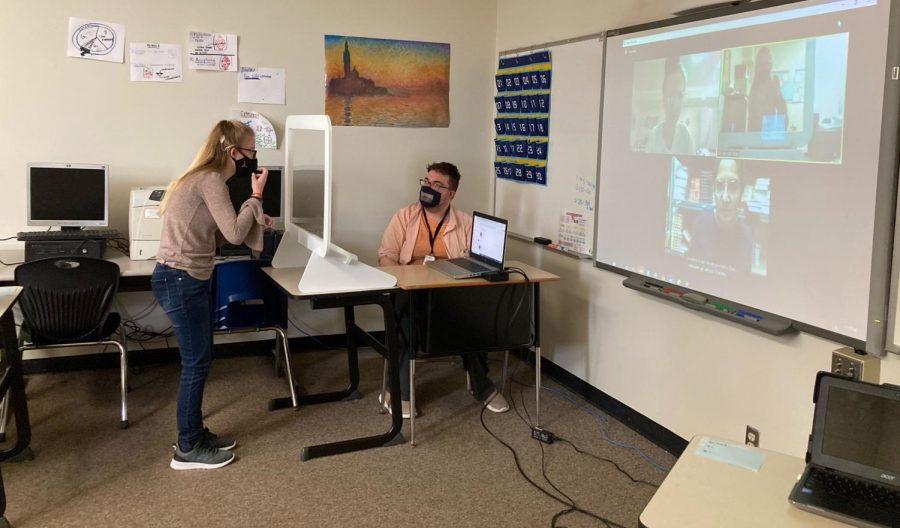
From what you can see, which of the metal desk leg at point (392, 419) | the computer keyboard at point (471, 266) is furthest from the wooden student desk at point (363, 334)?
the computer keyboard at point (471, 266)

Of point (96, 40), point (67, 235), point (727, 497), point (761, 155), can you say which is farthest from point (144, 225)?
point (727, 497)

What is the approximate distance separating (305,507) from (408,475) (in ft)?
1.51

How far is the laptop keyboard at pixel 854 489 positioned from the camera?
4.79ft

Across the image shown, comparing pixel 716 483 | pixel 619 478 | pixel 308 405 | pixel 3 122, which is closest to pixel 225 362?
pixel 308 405

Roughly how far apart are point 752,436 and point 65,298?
2.94 meters

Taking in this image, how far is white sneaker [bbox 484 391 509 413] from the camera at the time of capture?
3.68 meters

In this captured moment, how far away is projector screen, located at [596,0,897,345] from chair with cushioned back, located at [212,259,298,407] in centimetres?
174

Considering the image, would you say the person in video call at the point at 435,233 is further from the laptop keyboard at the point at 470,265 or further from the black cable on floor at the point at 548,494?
the black cable on floor at the point at 548,494

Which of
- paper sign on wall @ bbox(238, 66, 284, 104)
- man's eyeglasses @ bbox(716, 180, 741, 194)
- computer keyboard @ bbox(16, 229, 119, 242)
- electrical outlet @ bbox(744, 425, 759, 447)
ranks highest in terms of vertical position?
paper sign on wall @ bbox(238, 66, 284, 104)

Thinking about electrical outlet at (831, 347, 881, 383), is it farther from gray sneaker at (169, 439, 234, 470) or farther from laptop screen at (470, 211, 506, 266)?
gray sneaker at (169, 439, 234, 470)

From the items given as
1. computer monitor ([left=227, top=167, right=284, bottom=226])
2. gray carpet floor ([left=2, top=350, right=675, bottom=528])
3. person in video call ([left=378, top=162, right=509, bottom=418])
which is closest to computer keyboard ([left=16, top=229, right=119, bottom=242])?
computer monitor ([left=227, top=167, right=284, bottom=226])

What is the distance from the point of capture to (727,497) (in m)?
1.52

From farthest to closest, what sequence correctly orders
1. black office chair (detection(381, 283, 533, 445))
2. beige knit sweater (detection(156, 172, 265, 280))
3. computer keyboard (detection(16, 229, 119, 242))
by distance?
computer keyboard (detection(16, 229, 119, 242)) < black office chair (detection(381, 283, 533, 445)) < beige knit sweater (detection(156, 172, 265, 280))

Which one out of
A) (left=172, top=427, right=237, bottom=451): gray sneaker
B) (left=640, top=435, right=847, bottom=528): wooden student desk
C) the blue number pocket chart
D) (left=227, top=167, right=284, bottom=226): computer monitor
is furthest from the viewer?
→ the blue number pocket chart
